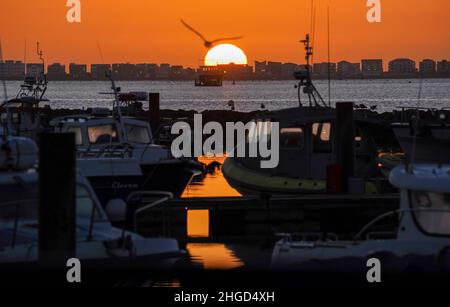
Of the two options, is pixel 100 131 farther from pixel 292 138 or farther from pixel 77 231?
pixel 77 231

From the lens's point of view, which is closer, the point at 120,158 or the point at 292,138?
the point at 120,158

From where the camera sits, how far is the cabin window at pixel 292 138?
2456cm

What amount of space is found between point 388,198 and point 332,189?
1.40m

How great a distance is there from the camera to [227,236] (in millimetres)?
19609

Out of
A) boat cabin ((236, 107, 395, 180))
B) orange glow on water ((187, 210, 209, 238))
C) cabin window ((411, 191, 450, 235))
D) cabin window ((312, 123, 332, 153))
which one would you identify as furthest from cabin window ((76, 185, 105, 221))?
cabin window ((312, 123, 332, 153))

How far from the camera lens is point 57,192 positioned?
1288cm

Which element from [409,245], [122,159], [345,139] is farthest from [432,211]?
[345,139]

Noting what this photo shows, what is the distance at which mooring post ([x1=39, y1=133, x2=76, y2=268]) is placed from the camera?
1284cm

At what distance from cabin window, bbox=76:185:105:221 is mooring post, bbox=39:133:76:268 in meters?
1.70

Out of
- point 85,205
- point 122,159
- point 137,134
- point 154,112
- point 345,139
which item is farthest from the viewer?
point 154,112

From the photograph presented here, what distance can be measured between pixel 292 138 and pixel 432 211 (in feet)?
36.8

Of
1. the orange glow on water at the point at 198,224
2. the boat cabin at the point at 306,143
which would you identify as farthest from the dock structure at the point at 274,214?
the boat cabin at the point at 306,143

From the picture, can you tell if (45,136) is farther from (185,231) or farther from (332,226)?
(332,226)

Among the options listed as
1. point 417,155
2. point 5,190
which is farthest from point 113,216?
point 417,155
